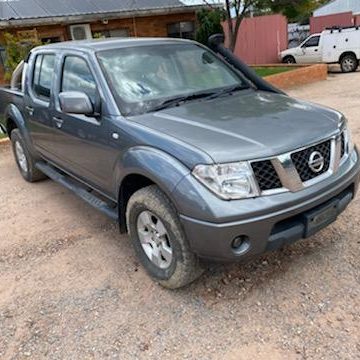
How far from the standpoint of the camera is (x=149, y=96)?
3.50 meters

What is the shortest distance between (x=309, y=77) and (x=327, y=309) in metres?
12.1

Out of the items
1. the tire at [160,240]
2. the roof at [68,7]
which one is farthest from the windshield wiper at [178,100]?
the roof at [68,7]

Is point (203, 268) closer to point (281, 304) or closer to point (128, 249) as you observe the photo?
point (281, 304)

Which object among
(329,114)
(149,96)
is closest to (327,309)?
(329,114)

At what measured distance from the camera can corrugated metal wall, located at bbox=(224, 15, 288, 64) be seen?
1895 cm

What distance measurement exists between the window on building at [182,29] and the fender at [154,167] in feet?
49.1

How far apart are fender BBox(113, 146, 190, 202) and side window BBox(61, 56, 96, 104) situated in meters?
0.71

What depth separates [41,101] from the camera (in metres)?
4.66

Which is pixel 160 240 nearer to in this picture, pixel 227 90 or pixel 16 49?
pixel 227 90

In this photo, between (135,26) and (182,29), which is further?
(182,29)

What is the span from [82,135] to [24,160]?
2.51 m

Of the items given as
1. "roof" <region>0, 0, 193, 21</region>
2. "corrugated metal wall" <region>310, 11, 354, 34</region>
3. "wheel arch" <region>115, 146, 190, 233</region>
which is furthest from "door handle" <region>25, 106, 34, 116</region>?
"corrugated metal wall" <region>310, 11, 354, 34</region>

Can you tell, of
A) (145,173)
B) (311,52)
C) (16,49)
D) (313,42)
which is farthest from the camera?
(313,42)

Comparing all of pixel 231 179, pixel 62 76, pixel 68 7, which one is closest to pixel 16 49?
pixel 68 7
